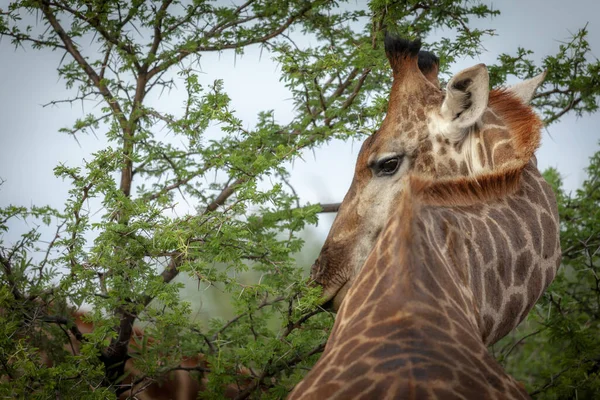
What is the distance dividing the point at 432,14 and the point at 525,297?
3.01 m

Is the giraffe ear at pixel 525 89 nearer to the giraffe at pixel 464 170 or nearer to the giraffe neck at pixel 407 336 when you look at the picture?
the giraffe at pixel 464 170

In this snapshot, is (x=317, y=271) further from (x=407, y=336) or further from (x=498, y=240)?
(x=407, y=336)

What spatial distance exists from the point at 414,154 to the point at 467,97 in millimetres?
434

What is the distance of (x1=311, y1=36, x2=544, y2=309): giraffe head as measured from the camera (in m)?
3.92

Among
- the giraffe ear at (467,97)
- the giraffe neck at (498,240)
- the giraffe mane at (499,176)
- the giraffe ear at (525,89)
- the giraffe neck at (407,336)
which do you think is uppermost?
the giraffe ear at (525,89)

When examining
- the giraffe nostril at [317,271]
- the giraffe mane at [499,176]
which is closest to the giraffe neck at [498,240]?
the giraffe mane at [499,176]

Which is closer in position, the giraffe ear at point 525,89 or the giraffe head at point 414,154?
the giraffe head at point 414,154

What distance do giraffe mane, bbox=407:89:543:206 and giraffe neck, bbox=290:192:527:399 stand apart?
29 centimetres

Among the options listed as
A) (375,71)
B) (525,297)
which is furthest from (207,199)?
(525,297)

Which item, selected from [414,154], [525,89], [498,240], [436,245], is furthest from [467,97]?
[436,245]

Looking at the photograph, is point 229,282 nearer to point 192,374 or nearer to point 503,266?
point 192,374

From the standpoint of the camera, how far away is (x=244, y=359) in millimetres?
4242

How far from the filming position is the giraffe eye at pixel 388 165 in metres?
4.07

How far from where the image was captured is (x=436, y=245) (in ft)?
9.37
